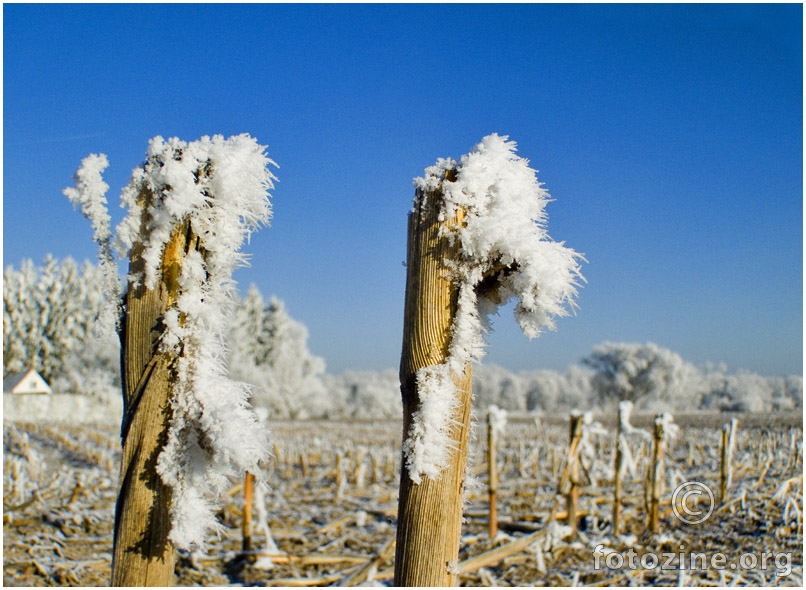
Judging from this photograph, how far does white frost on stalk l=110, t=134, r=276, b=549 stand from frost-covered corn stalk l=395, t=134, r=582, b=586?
1.95 ft

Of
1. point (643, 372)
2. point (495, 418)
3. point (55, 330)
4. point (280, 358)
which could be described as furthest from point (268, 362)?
point (495, 418)

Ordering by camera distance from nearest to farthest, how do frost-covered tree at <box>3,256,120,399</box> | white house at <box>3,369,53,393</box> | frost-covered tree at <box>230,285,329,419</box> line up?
white house at <box>3,369,53,393</box> < frost-covered tree at <box>3,256,120,399</box> < frost-covered tree at <box>230,285,329,419</box>

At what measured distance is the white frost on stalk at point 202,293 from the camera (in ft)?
7.16

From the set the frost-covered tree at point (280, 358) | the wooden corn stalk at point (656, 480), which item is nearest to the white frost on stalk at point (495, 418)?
the wooden corn stalk at point (656, 480)

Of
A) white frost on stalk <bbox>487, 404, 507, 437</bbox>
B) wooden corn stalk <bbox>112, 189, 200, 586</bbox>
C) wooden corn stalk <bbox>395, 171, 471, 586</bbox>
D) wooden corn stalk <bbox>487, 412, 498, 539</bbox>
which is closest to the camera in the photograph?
wooden corn stalk <bbox>395, 171, 471, 586</bbox>

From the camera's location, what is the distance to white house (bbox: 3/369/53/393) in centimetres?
3906

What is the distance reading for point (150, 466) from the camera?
7.24ft

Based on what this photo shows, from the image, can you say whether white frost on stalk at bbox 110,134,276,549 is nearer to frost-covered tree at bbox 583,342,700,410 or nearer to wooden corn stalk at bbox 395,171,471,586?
→ wooden corn stalk at bbox 395,171,471,586

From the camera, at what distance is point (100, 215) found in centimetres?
242

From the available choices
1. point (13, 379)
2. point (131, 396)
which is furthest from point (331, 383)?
point (131, 396)

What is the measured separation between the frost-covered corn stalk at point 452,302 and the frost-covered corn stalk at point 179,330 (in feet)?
2.00

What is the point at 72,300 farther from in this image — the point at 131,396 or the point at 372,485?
the point at 131,396

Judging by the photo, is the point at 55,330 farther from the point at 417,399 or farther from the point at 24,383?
the point at 417,399

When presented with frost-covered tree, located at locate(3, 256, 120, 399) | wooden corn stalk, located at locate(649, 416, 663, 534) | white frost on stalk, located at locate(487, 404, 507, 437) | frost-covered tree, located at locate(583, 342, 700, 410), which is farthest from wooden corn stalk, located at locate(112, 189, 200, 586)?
frost-covered tree, located at locate(583, 342, 700, 410)
